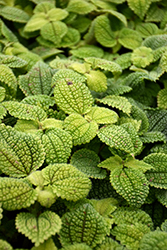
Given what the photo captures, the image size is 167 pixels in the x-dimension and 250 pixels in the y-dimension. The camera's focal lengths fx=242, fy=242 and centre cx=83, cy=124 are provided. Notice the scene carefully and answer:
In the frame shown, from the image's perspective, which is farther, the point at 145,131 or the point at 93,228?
the point at 145,131

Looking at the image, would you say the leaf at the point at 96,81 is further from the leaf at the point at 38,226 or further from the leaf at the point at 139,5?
the leaf at the point at 139,5

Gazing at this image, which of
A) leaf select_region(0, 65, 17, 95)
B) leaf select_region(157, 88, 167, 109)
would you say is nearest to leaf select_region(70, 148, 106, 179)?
leaf select_region(0, 65, 17, 95)

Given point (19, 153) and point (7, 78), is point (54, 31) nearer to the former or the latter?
point (7, 78)

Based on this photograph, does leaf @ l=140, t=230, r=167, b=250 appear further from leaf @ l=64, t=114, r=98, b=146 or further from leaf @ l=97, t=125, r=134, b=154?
leaf @ l=64, t=114, r=98, b=146

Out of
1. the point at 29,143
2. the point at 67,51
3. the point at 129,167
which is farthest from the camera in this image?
the point at 67,51

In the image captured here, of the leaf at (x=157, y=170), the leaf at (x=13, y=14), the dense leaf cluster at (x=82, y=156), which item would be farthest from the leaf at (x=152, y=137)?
the leaf at (x=13, y=14)

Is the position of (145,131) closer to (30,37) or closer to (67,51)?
(67,51)

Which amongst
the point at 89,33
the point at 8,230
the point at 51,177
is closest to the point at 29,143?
the point at 51,177
